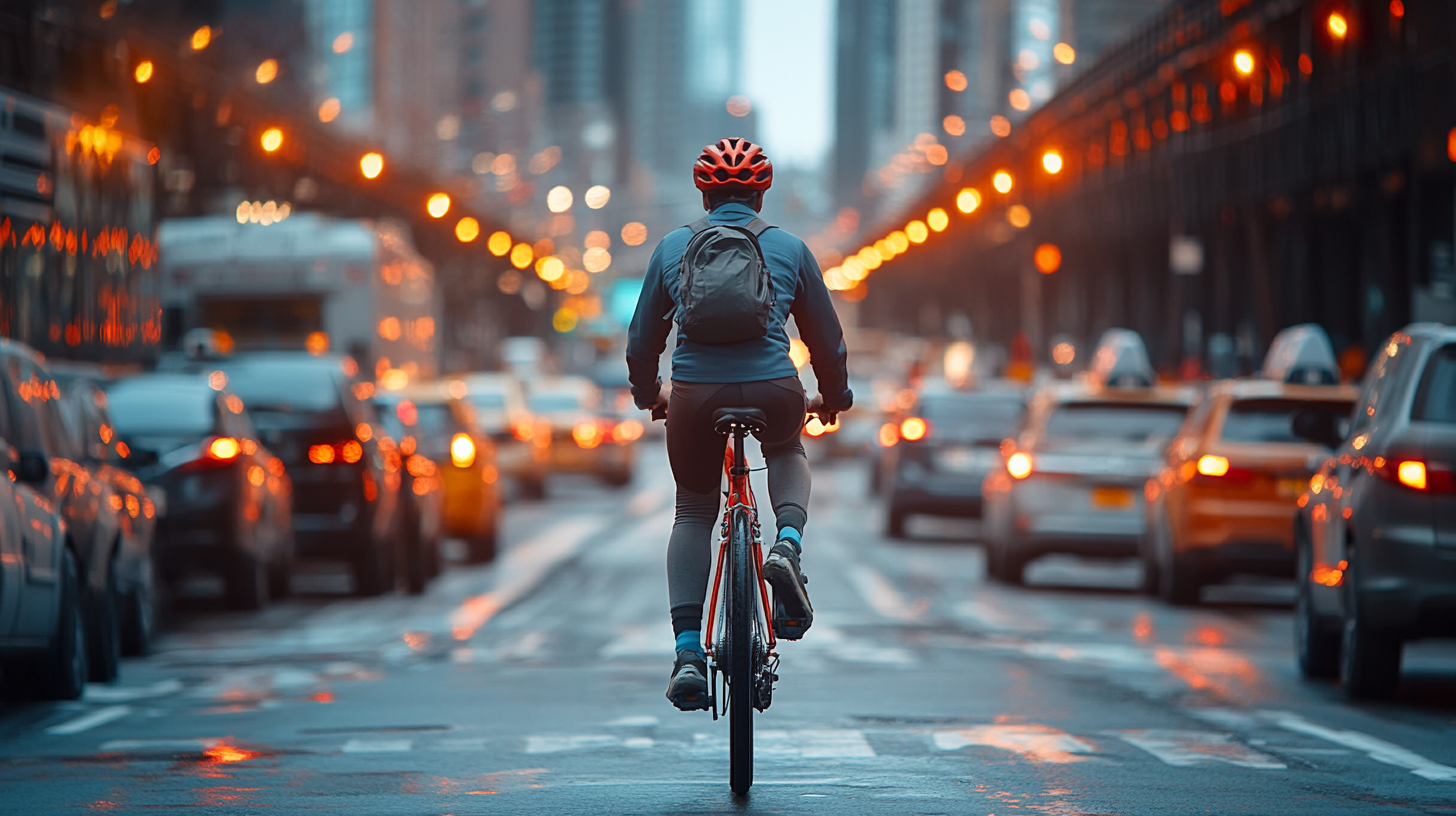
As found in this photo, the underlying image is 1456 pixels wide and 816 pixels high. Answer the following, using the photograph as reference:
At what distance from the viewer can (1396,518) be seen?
34.4ft

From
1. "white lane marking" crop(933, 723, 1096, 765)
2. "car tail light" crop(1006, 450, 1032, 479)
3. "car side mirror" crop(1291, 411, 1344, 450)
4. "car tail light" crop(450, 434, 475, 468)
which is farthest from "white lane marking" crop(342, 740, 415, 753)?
"car tail light" crop(450, 434, 475, 468)

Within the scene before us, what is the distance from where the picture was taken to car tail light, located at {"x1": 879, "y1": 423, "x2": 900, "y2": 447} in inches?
1067

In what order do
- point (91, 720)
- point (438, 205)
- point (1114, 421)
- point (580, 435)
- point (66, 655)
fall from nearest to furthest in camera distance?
point (91, 720)
point (66, 655)
point (1114, 421)
point (580, 435)
point (438, 205)

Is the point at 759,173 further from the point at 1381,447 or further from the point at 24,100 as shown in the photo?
the point at 24,100

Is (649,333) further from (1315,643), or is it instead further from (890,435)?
(890,435)

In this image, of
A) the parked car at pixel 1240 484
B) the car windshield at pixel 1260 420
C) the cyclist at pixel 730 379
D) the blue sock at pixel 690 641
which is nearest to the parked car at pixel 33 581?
the cyclist at pixel 730 379

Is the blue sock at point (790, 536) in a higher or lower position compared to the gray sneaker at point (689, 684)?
higher

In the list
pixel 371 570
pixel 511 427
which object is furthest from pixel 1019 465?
pixel 511 427

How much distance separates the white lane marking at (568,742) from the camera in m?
8.72

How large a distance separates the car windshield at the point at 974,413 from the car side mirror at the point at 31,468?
54.3 feet

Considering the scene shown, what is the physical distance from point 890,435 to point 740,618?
74.3 ft

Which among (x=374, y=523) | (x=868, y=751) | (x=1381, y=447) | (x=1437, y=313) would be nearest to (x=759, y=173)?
(x=868, y=751)

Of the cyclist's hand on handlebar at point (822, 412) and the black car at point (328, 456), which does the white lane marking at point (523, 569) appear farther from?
the cyclist's hand on handlebar at point (822, 412)

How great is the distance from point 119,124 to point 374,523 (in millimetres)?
4978
